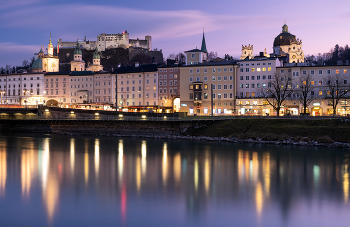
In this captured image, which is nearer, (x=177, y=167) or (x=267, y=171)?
(x=267, y=171)

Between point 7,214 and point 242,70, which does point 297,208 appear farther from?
point 242,70

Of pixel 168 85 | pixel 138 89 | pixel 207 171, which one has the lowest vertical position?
pixel 207 171

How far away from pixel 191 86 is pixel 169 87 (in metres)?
9.09

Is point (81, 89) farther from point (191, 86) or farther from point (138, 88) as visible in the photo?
point (191, 86)

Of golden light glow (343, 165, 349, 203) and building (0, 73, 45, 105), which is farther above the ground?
building (0, 73, 45, 105)

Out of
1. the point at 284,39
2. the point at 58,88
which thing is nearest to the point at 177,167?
the point at 58,88

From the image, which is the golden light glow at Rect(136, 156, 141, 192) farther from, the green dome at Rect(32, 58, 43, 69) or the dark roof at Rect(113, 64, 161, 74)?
the green dome at Rect(32, 58, 43, 69)

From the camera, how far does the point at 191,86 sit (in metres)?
80.8

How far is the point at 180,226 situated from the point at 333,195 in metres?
9.68

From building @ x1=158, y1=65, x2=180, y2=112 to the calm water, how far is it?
163 ft

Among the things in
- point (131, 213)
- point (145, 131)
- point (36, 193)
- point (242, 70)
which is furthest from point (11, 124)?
point (131, 213)

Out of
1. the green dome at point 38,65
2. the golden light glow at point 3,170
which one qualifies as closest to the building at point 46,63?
the green dome at point 38,65

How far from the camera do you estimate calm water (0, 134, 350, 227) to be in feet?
55.5

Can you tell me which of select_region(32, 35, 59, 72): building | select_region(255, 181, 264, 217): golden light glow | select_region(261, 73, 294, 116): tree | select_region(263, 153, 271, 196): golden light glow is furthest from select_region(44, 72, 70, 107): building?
select_region(255, 181, 264, 217): golden light glow
